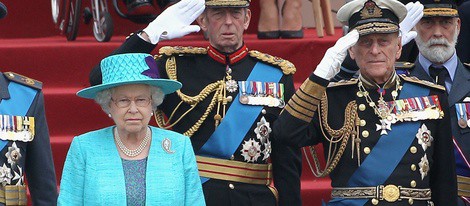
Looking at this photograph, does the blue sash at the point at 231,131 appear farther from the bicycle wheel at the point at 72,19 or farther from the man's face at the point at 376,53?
the bicycle wheel at the point at 72,19

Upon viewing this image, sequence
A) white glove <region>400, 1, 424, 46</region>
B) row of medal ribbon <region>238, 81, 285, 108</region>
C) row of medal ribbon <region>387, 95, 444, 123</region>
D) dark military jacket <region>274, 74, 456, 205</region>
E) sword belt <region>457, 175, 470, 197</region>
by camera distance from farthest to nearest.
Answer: white glove <region>400, 1, 424, 46</region>, sword belt <region>457, 175, 470, 197</region>, row of medal ribbon <region>238, 81, 285, 108</region>, row of medal ribbon <region>387, 95, 444, 123</region>, dark military jacket <region>274, 74, 456, 205</region>

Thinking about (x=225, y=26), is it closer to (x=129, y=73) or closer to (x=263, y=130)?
(x=263, y=130)

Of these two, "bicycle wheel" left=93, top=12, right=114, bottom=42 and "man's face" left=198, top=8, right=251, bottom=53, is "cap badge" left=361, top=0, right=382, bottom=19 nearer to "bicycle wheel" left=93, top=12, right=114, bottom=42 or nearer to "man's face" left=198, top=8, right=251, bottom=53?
"man's face" left=198, top=8, right=251, bottom=53

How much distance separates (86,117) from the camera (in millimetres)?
8594

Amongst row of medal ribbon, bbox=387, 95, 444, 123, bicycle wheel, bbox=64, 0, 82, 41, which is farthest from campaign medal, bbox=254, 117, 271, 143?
bicycle wheel, bbox=64, 0, 82, 41

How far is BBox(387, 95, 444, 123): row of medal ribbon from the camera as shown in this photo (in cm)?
632

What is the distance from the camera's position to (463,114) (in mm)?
6898

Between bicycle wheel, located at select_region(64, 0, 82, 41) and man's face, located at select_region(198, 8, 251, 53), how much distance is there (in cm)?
285

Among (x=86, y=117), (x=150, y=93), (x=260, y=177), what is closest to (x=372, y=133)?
(x=260, y=177)

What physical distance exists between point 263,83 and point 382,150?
2.27 feet

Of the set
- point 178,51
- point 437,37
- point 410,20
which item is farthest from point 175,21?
point 437,37

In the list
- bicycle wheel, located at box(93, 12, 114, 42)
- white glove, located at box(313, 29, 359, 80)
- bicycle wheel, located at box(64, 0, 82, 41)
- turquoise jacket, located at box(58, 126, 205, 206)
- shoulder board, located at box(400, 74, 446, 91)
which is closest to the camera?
turquoise jacket, located at box(58, 126, 205, 206)

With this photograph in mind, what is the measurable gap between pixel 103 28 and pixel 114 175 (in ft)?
12.0

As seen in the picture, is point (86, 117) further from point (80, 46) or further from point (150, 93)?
point (150, 93)
